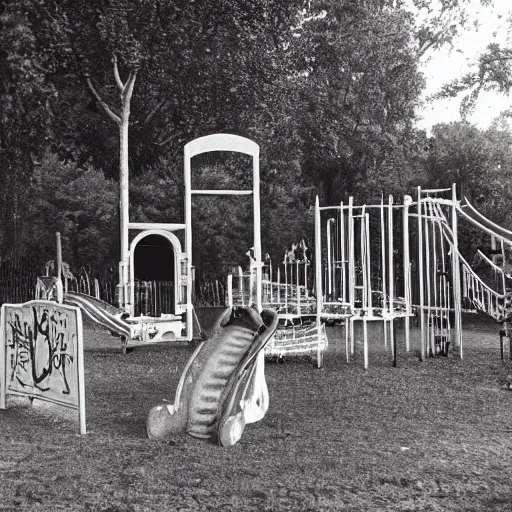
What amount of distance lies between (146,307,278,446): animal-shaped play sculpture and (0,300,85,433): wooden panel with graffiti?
760 mm

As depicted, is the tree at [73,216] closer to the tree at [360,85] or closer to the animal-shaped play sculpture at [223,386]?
the tree at [360,85]

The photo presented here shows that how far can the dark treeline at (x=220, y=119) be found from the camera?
1973 cm

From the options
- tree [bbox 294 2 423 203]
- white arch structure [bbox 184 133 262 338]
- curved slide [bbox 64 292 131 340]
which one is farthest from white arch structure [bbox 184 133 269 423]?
tree [bbox 294 2 423 203]

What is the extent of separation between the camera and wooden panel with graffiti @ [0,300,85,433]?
272 inches

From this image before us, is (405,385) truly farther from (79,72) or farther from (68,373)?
(79,72)

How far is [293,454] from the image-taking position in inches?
238

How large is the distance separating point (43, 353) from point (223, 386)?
5.30 ft

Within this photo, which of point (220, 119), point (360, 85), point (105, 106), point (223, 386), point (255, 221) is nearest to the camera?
point (223, 386)

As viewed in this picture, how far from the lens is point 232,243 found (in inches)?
1015

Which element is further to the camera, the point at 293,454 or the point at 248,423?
the point at 248,423

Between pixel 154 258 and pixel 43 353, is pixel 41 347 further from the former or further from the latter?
pixel 154 258

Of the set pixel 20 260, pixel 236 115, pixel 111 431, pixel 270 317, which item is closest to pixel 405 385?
pixel 270 317

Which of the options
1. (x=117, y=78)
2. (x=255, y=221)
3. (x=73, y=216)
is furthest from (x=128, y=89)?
(x=255, y=221)

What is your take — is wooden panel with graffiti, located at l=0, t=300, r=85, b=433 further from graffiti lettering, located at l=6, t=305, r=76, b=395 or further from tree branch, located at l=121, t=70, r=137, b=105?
tree branch, located at l=121, t=70, r=137, b=105
